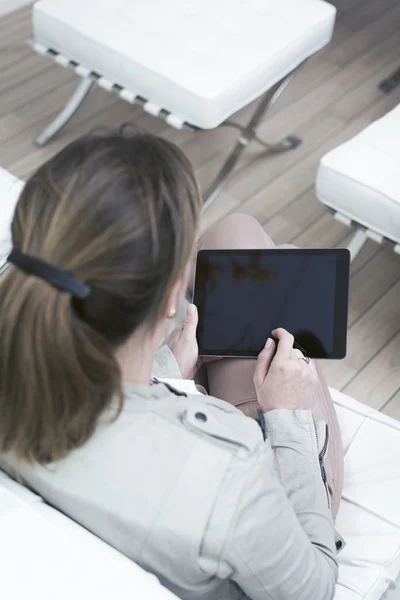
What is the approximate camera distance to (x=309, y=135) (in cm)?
245

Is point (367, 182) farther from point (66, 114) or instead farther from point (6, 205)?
point (66, 114)

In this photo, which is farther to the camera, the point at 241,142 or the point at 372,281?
the point at 241,142

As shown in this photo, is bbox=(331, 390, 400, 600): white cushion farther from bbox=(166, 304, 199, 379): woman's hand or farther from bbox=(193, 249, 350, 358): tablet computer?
bbox=(166, 304, 199, 379): woman's hand

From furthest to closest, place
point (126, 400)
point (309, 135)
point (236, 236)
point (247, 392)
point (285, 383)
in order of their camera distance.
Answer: point (309, 135), point (236, 236), point (247, 392), point (285, 383), point (126, 400)

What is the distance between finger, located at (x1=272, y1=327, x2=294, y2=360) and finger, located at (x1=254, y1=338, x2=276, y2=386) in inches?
0.7

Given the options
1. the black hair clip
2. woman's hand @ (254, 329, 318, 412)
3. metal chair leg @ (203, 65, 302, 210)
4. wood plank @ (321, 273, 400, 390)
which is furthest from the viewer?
metal chair leg @ (203, 65, 302, 210)

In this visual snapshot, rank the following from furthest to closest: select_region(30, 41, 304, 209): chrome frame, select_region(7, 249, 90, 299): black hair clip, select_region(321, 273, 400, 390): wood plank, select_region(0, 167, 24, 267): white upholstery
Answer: select_region(30, 41, 304, 209): chrome frame < select_region(321, 273, 400, 390): wood plank < select_region(0, 167, 24, 267): white upholstery < select_region(7, 249, 90, 299): black hair clip

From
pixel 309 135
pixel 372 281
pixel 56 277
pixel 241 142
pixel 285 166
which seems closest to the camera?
pixel 56 277

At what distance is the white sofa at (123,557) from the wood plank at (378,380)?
0.51 meters

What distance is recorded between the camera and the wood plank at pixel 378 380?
68.1 inches

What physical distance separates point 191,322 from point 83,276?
0.54m

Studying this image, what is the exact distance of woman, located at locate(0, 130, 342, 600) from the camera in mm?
607

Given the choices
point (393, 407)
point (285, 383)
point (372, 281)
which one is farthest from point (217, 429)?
point (372, 281)

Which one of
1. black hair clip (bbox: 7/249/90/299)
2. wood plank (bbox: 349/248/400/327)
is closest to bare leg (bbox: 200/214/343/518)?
black hair clip (bbox: 7/249/90/299)
